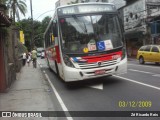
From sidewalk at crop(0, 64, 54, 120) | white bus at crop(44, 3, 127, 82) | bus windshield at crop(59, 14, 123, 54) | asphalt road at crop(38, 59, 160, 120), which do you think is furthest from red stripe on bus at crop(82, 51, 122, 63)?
sidewalk at crop(0, 64, 54, 120)

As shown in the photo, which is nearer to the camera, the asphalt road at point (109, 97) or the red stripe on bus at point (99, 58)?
the asphalt road at point (109, 97)

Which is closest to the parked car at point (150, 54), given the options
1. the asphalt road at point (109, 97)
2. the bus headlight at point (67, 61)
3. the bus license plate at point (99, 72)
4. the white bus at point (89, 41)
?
the asphalt road at point (109, 97)

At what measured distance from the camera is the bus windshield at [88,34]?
12.4 m

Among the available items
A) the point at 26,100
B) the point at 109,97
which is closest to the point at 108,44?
the point at 109,97

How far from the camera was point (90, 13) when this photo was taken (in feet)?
41.9

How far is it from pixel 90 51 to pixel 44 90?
9.36 ft

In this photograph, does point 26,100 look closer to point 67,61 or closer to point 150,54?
point 67,61

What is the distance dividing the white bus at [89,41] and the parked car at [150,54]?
11.9 metres

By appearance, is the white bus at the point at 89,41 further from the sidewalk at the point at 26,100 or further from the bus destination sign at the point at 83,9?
the sidewalk at the point at 26,100

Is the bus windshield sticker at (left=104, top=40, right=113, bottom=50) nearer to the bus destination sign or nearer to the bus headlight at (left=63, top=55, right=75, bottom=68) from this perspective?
the bus destination sign

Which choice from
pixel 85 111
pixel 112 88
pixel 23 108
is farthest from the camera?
pixel 112 88

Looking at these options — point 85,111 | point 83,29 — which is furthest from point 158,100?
point 83,29

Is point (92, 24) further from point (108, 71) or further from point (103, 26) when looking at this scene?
point (108, 71)

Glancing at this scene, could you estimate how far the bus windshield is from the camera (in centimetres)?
1236
